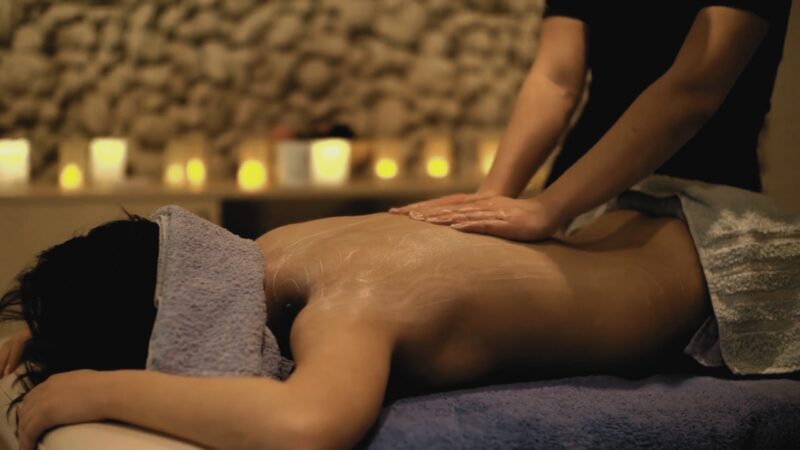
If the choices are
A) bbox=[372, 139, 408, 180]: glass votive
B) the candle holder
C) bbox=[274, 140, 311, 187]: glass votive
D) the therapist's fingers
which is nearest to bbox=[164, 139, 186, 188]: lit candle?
bbox=[274, 140, 311, 187]: glass votive

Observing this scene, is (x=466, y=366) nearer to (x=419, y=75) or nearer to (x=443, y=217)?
(x=443, y=217)

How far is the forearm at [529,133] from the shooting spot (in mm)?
1485

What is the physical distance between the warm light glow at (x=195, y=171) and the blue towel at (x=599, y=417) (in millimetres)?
1876

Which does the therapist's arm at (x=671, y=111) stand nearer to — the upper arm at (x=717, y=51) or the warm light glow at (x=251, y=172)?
the upper arm at (x=717, y=51)

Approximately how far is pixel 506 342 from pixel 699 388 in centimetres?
27

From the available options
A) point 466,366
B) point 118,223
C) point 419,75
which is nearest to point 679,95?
point 466,366

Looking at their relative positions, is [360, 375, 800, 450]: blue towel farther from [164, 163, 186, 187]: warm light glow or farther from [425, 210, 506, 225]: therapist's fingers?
[164, 163, 186, 187]: warm light glow

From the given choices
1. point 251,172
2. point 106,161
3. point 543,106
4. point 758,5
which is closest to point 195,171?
point 251,172

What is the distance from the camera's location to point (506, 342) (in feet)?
3.57

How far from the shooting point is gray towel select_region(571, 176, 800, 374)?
47.5 inches

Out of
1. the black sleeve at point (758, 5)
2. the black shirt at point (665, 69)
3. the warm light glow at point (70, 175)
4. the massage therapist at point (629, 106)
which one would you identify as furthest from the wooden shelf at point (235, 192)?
the black sleeve at point (758, 5)

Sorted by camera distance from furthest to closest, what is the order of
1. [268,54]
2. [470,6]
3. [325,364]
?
[470,6]
[268,54]
[325,364]

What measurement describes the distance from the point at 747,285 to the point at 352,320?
59cm

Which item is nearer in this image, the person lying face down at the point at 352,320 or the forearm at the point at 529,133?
the person lying face down at the point at 352,320
